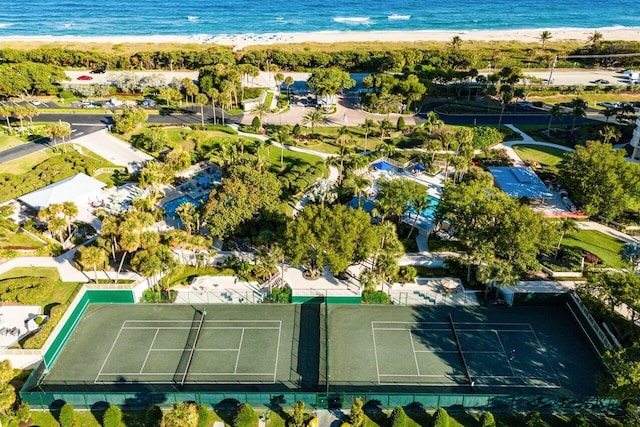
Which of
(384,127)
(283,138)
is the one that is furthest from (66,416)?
(384,127)

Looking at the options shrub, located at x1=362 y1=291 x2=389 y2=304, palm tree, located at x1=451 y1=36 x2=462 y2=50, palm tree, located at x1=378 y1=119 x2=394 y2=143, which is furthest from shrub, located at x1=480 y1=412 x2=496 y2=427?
palm tree, located at x1=451 y1=36 x2=462 y2=50

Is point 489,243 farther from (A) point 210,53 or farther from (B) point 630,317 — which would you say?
(A) point 210,53

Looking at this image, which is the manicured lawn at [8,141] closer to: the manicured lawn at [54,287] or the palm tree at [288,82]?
the manicured lawn at [54,287]

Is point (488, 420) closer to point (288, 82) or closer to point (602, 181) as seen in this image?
point (602, 181)

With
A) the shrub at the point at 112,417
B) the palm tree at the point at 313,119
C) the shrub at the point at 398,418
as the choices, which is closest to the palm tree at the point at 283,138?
the palm tree at the point at 313,119

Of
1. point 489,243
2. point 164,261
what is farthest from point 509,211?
point 164,261
